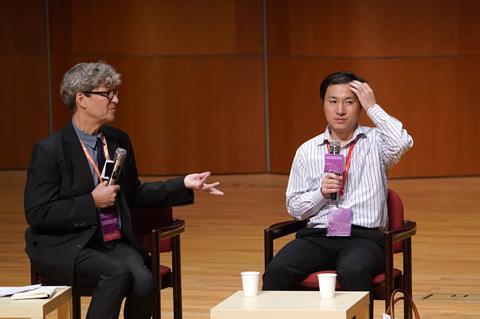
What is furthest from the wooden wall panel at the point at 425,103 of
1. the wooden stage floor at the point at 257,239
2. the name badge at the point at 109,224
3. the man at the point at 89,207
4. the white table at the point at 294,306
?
the white table at the point at 294,306

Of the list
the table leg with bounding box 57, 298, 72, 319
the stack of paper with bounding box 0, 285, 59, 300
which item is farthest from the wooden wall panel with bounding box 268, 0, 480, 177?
the stack of paper with bounding box 0, 285, 59, 300

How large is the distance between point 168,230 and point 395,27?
7788 millimetres

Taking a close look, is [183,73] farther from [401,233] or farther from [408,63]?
[401,233]

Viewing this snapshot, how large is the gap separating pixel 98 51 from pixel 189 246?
17.2 ft

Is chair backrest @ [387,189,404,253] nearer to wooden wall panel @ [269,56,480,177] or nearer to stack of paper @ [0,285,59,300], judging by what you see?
stack of paper @ [0,285,59,300]

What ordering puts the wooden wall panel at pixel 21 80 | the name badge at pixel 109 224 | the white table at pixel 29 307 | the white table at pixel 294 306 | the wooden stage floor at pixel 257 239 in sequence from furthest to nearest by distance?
the wooden wall panel at pixel 21 80 < the wooden stage floor at pixel 257 239 < the name badge at pixel 109 224 < the white table at pixel 29 307 < the white table at pixel 294 306

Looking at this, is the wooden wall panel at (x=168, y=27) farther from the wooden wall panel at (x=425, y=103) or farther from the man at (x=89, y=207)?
the man at (x=89, y=207)

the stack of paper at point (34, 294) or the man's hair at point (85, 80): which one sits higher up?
the man's hair at point (85, 80)

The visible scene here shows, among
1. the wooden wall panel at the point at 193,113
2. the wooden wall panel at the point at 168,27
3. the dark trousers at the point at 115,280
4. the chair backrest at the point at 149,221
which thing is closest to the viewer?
the dark trousers at the point at 115,280

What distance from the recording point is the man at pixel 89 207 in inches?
205

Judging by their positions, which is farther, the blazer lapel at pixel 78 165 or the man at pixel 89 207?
the blazer lapel at pixel 78 165

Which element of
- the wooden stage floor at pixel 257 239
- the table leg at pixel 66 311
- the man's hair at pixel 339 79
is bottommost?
the wooden stage floor at pixel 257 239

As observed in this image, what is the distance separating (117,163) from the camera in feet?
17.0

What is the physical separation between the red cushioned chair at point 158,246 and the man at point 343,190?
450 millimetres
